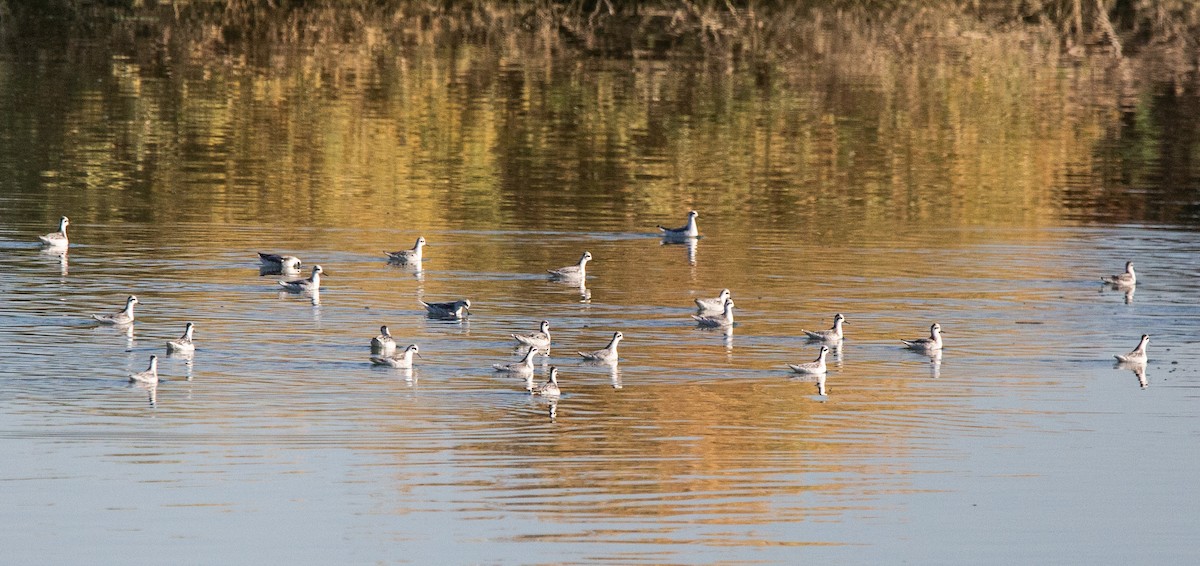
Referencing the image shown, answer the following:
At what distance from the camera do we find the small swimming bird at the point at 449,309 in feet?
96.2

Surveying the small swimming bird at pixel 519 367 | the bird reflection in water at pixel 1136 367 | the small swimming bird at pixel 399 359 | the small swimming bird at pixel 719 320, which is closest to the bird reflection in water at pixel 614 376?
the small swimming bird at pixel 519 367

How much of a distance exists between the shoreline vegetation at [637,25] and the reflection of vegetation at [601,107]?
0.71ft

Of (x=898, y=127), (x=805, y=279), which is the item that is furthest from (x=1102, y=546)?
(x=898, y=127)

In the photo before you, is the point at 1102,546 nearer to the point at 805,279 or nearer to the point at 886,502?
the point at 886,502

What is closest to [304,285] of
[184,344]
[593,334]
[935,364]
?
[593,334]

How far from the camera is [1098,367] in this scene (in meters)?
26.9

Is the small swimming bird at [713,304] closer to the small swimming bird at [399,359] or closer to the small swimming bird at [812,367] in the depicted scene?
the small swimming bird at [812,367]

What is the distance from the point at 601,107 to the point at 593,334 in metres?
34.5

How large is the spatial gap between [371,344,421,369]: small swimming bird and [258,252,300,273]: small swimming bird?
833 cm

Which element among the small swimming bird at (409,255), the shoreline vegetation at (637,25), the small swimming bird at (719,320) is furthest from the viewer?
the shoreline vegetation at (637,25)

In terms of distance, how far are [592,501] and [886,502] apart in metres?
2.89

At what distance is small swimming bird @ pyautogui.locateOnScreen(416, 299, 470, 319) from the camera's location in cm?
2933

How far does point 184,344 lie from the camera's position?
1011 inches

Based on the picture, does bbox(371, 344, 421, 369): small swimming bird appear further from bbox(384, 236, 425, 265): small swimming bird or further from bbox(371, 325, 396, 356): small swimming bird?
bbox(384, 236, 425, 265): small swimming bird
